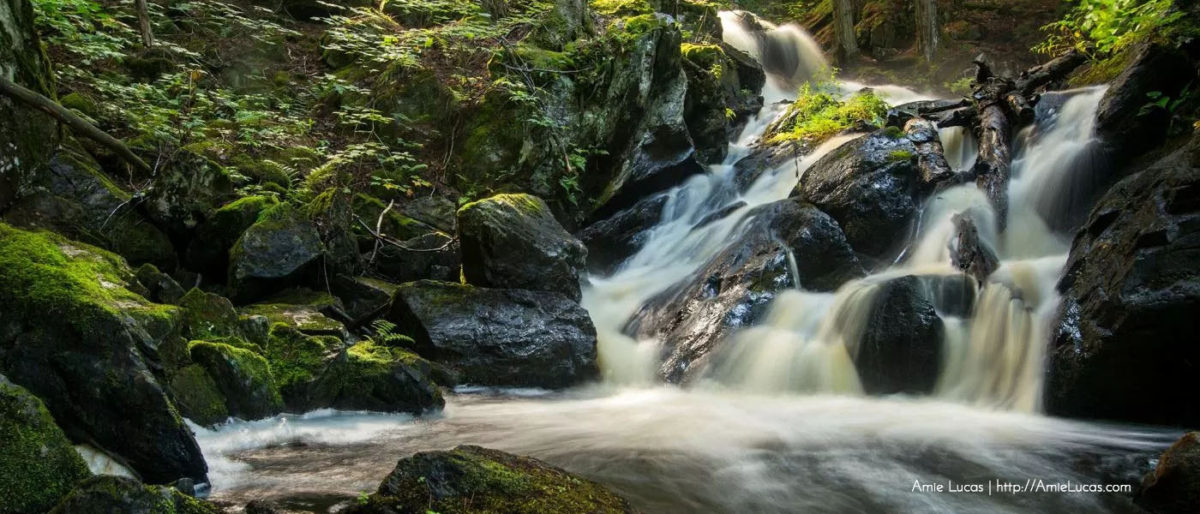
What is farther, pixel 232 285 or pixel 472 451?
pixel 232 285

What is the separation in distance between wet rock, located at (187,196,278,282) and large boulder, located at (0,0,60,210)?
1400 mm

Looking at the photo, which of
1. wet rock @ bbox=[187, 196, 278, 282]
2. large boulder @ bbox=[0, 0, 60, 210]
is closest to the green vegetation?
wet rock @ bbox=[187, 196, 278, 282]

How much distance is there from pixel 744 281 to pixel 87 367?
21.3ft

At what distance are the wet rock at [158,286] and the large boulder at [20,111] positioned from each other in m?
1.31

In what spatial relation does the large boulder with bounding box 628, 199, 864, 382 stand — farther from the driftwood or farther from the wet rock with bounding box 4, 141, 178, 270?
the driftwood

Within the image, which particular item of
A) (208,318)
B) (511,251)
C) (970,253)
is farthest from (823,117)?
(208,318)

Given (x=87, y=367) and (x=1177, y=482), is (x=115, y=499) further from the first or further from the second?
(x=1177, y=482)

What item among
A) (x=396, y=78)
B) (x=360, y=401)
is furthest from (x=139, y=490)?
(x=396, y=78)

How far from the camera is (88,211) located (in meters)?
5.99

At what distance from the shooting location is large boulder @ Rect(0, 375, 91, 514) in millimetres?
2443

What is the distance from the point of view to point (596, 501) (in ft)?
10.1

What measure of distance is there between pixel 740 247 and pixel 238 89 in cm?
806

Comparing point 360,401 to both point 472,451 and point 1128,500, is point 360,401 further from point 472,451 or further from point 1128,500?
point 1128,500

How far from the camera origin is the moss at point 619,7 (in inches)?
603
